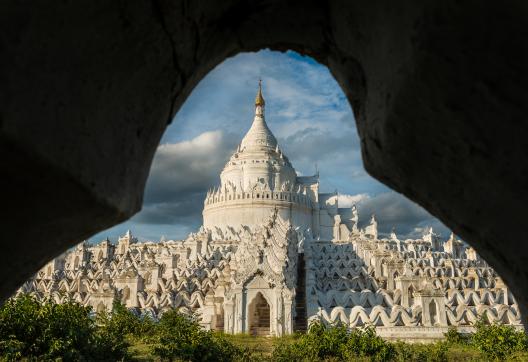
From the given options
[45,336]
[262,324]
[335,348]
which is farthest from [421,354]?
[45,336]

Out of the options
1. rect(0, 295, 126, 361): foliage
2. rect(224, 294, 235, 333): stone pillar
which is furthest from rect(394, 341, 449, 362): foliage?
rect(0, 295, 126, 361): foliage

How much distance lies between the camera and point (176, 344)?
10.9 metres

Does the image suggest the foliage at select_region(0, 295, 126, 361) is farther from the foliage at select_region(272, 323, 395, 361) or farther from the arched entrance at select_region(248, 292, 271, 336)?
the arched entrance at select_region(248, 292, 271, 336)

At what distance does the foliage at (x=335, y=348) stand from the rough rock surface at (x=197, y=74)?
9.53 m

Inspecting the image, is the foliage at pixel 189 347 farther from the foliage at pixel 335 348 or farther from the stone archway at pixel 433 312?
the stone archway at pixel 433 312

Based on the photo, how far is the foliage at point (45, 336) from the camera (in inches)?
357

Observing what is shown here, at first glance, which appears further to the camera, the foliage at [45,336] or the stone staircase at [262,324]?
the stone staircase at [262,324]

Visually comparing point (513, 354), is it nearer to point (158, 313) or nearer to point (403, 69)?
point (403, 69)

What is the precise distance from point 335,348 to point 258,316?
7.17 meters

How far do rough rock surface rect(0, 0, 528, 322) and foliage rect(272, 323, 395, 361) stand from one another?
953 centimetres

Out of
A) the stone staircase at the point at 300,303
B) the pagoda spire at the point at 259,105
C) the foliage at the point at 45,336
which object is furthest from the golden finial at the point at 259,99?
the foliage at the point at 45,336

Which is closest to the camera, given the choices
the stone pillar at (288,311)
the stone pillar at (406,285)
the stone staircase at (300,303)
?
the stone pillar at (288,311)

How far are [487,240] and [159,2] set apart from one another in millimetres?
2009

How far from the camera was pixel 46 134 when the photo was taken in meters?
1.92
